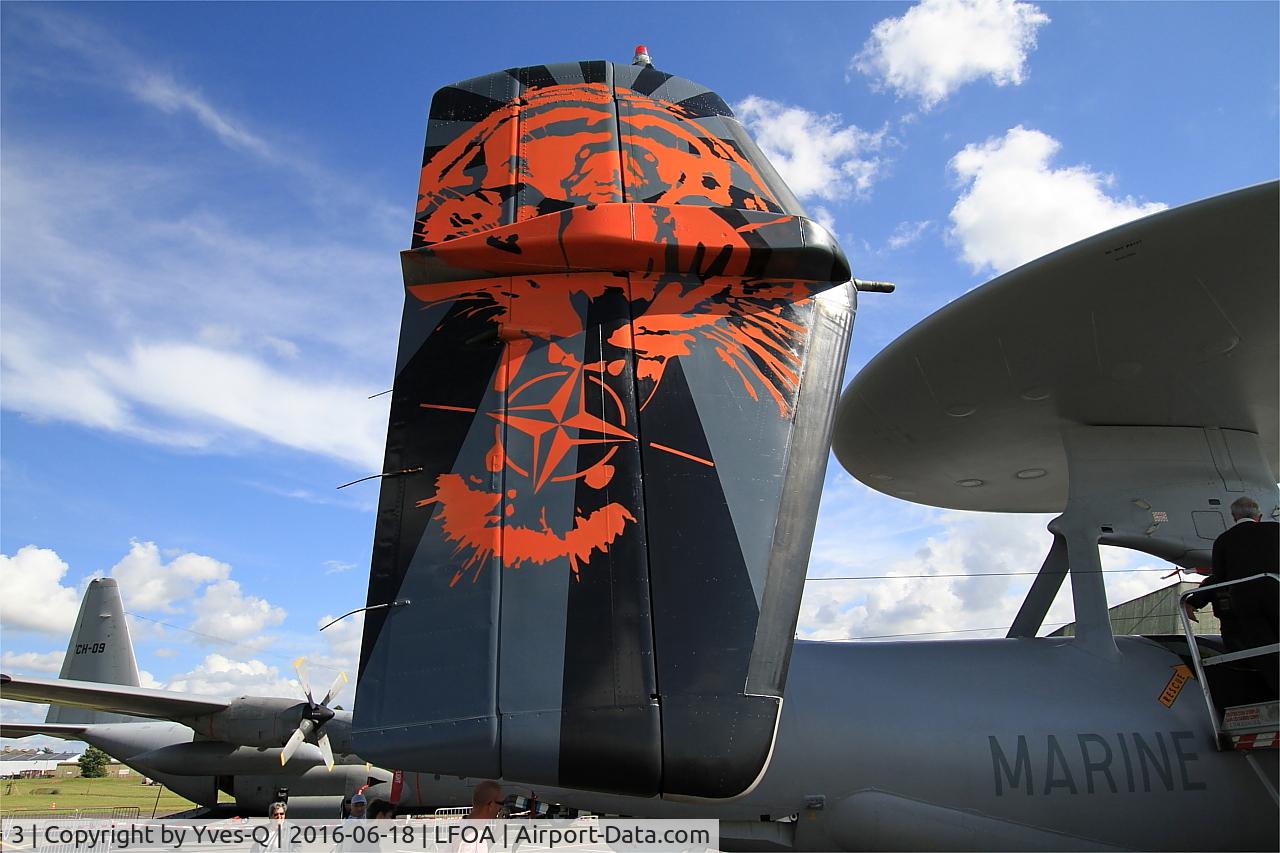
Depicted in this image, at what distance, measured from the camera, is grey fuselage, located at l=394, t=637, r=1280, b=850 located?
5.48m

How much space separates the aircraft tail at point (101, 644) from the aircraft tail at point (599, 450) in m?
22.6

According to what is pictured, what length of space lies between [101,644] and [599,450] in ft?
78.1

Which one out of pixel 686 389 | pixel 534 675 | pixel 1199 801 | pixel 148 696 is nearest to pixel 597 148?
pixel 686 389

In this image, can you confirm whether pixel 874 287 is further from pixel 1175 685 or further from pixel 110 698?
pixel 110 698

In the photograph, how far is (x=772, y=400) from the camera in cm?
343

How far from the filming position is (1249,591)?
18.2ft

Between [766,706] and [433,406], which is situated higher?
[433,406]

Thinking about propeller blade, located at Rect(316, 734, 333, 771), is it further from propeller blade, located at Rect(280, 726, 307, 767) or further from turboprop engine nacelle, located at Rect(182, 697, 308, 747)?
turboprop engine nacelle, located at Rect(182, 697, 308, 747)

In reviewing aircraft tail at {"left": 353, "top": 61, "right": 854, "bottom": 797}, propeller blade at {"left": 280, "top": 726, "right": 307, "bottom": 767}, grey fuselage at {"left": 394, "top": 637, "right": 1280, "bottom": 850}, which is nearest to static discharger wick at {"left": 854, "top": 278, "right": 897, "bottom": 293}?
aircraft tail at {"left": 353, "top": 61, "right": 854, "bottom": 797}

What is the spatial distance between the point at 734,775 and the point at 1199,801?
4.82 metres

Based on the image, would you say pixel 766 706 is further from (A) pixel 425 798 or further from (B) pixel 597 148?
(A) pixel 425 798

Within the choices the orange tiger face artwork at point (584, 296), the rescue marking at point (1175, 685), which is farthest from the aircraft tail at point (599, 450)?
the rescue marking at point (1175, 685)

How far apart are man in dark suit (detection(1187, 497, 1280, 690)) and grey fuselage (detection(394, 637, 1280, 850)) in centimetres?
70

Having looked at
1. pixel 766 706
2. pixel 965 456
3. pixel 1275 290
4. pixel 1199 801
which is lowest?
pixel 1199 801
